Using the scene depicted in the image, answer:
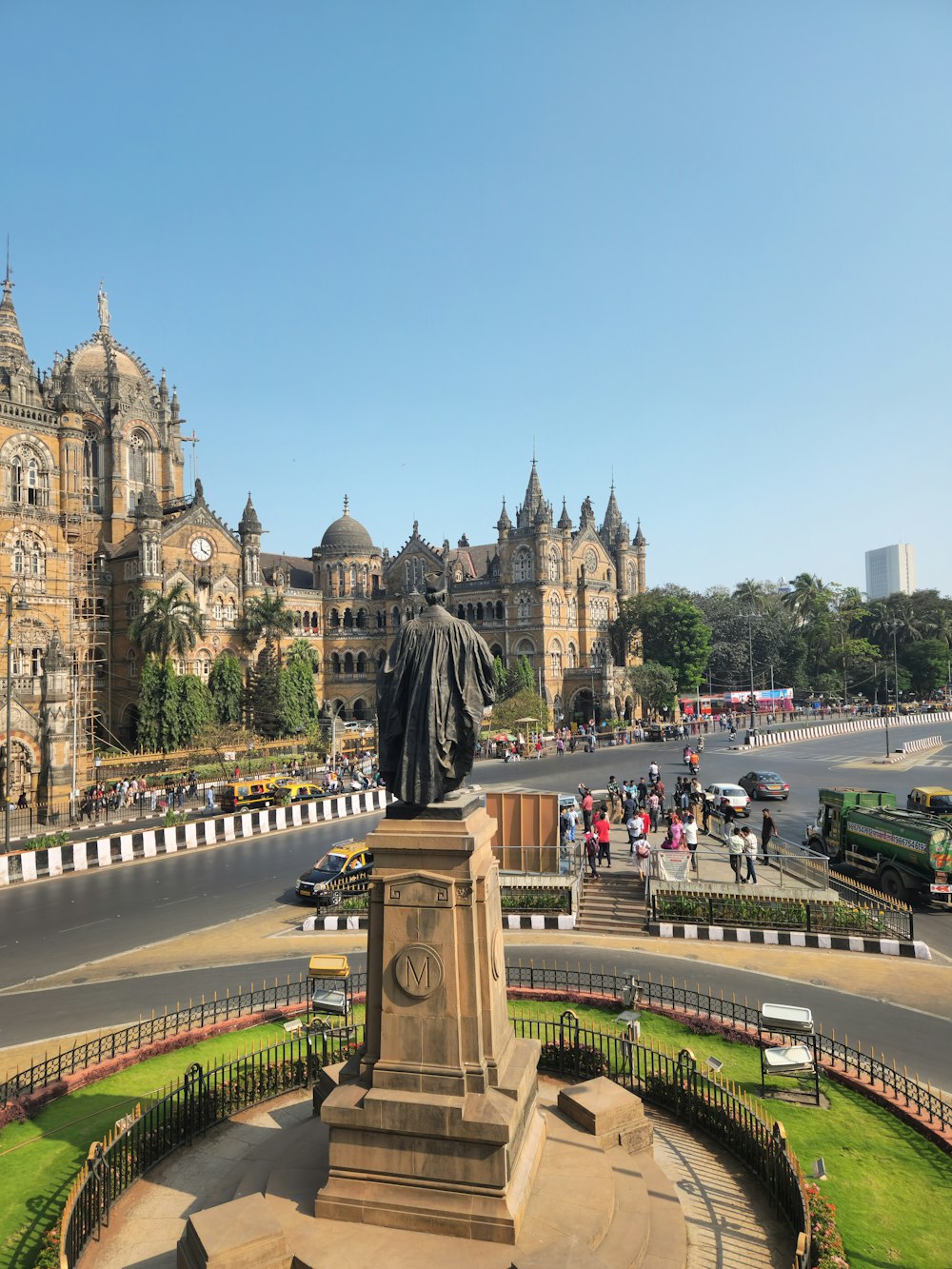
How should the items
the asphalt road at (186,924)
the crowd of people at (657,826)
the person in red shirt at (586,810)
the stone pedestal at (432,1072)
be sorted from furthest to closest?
the person in red shirt at (586,810), the crowd of people at (657,826), the asphalt road at (186,924), the stone pedestal at (432,1072)

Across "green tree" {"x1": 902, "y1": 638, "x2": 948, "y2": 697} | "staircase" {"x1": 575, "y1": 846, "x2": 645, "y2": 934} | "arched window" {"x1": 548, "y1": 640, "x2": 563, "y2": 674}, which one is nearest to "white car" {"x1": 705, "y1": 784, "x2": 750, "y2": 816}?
"staircase" {"x1": 575, "y1": 846, "x2": 645, "y2": 934}

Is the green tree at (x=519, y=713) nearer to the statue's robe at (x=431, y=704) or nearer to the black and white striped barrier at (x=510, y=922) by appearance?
the black and white striped barrier at (x=510, y=922)

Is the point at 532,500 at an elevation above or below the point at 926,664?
above

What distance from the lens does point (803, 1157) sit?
8.83 metres

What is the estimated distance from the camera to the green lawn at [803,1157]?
757cm

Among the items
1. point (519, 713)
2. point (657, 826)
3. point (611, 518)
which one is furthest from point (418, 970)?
point (611, 518)

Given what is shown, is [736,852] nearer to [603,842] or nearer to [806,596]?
[603,842]

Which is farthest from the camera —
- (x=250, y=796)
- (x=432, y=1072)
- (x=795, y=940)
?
(x=250, y=796)

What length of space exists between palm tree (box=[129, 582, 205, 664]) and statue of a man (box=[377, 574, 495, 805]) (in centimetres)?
4090

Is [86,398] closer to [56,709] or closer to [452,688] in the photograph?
[56,709]

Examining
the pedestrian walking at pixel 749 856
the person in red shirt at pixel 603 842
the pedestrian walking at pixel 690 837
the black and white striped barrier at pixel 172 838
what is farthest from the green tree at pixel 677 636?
the pedestrian walking at pixel 749 856

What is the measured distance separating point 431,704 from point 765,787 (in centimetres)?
2700

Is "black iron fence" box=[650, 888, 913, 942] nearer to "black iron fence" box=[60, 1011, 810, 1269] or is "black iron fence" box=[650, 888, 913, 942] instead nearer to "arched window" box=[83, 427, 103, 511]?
"black iron fence" box=[60, 1011, 810, 1269]

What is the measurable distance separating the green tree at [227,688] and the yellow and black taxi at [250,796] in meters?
17.1
